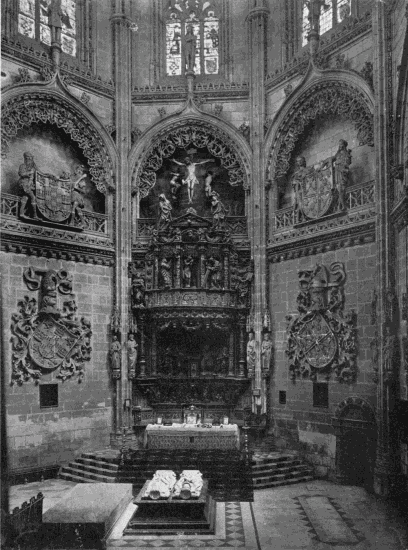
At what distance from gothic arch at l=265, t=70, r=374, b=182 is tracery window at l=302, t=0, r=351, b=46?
5.26 feet

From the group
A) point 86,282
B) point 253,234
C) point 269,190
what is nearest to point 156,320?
point 86,282

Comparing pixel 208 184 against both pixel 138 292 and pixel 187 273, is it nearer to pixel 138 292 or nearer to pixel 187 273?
pixel 187 273

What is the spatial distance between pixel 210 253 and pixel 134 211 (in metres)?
2.82

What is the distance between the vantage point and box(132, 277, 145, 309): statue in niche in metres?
18.5

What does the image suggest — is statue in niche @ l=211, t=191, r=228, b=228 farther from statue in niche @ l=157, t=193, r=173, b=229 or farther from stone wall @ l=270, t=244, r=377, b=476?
stone wall @ l=270, t=244, r=377, b=476

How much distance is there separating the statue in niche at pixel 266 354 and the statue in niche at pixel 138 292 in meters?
3.91

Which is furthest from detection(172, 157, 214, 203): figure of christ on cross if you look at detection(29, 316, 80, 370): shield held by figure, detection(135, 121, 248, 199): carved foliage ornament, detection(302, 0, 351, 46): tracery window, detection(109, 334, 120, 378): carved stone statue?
detection(29, 316, 80, 370): shield held by figure

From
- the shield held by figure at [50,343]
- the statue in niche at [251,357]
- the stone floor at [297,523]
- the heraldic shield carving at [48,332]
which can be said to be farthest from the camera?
the statue in niche at [251,357]

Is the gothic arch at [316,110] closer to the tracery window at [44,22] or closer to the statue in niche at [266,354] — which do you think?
the statue in niche at [266,354]

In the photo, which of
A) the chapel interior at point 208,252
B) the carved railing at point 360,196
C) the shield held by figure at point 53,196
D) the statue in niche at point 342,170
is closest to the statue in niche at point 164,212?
the chapel interior at point 208,252

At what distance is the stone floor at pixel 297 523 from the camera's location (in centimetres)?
1095

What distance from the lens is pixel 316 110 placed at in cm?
1733

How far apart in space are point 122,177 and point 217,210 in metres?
3.16

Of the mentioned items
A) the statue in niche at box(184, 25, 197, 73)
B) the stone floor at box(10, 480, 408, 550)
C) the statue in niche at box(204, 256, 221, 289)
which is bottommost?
the stone floor at box(10, 480, 408, 550)
